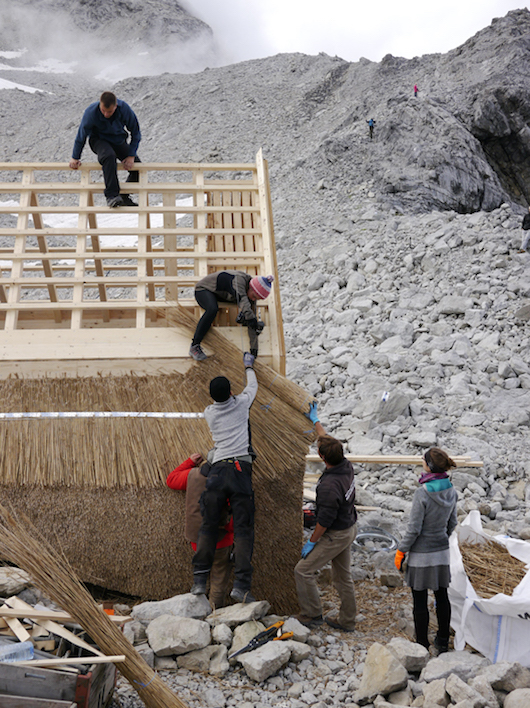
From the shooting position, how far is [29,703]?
2625 millimetres

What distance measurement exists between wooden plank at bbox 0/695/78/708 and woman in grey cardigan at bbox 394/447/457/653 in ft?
7.39

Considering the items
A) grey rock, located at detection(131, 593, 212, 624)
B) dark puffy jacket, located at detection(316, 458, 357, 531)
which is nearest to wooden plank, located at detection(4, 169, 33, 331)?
grey rock, located at detection(131, 593, 212, 624)

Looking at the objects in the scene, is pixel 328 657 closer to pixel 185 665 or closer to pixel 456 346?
pixel 185 665

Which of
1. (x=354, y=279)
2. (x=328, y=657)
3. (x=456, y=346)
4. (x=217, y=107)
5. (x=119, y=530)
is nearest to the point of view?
(x=328, y=657)

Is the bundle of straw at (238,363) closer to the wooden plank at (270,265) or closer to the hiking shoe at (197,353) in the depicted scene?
the hiking shoe at (197,353)

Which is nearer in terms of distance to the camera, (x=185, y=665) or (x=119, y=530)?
(x=185, y=665)

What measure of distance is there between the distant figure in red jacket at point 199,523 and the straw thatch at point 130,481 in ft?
A: 0.43

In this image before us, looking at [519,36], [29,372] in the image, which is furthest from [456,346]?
[519,36]

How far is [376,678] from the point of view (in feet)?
10.5

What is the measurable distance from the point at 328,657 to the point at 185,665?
38.4 inches

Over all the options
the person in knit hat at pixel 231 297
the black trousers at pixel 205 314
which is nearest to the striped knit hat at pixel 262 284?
the person in knit hat at pixel 231 297

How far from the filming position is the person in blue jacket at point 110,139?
531 cm

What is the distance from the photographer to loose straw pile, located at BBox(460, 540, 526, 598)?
13.5ft

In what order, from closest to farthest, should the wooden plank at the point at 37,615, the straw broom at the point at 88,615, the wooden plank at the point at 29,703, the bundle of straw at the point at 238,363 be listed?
the wooden plank at the point at 29,703, the straw broom at the point at 88,615, the wooden plank at the point at 37,615, the bundle of straw at the point at 238,363
